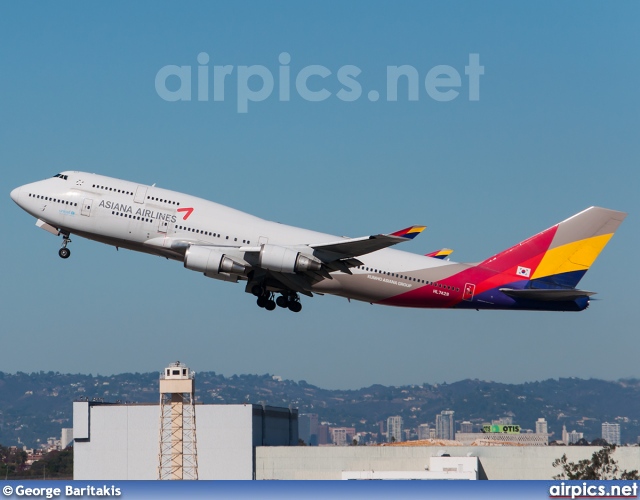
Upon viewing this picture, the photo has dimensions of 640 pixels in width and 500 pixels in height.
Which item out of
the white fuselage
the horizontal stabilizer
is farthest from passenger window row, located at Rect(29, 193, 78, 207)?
the horizontal stabilizer

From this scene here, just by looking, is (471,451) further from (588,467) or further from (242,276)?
(242,276)

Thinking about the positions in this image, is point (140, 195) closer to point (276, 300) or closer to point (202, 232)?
point (202, 232)

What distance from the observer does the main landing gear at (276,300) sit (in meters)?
56.5

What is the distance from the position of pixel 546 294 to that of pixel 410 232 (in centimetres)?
801

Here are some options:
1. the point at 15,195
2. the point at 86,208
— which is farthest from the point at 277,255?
the point at 15,195

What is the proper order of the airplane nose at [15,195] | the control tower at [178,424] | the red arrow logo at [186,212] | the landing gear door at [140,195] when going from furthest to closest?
the control tower at [178,424] → the airplane nose at [15,195] → the landing gear door at [140,195] → the red arrow logo at [186,212]

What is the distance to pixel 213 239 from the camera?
54250 mm

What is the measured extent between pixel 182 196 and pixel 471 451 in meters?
34.6

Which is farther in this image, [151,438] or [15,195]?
[151,438]

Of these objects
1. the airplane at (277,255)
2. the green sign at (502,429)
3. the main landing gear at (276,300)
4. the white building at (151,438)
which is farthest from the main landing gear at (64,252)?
the green sign at (502,429)

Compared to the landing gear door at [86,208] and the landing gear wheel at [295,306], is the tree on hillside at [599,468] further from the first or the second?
the landing gear door at [86,208]

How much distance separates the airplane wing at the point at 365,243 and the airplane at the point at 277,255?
0.09 meters

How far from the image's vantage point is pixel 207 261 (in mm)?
52844

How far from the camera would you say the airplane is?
53.3 m
